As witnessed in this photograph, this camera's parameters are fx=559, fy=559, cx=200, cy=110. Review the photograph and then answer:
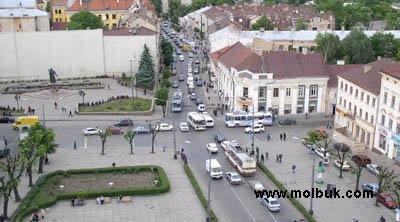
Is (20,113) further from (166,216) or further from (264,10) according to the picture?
(264,10)

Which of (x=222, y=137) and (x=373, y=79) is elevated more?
(x=373, y=79)

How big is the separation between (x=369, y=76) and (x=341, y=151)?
36.9ft

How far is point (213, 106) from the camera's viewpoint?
71.3 metres

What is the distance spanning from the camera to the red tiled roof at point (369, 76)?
183 feet

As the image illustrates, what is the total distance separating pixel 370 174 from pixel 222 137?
50.0 ft

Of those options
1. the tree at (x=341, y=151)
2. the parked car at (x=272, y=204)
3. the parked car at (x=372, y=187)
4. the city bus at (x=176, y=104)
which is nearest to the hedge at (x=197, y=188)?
the parked car at (x=272, y=204)

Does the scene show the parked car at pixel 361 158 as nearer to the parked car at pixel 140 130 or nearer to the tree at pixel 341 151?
the tree at pixel 341 151

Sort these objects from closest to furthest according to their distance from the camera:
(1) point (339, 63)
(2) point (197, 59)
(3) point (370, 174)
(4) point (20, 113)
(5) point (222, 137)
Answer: (3) point (370, 174) → (5) point (222, 137) → (4) point (20, 113) → (1) point (339, 63) → (2) point (197, 59)

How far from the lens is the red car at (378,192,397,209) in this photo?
132 ft

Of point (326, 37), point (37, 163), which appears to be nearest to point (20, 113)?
point (37, 163)

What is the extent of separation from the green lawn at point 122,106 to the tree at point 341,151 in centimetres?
2457

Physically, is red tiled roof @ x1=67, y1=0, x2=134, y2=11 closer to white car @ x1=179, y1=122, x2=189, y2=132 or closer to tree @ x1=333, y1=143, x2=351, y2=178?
white car @ x1=179, y1=122, x2=189, y2=132

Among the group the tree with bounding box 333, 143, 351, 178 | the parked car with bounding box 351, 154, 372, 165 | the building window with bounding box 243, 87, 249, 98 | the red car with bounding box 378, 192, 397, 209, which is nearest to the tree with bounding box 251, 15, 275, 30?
the building window with bounding box 243, 87, 249, 98

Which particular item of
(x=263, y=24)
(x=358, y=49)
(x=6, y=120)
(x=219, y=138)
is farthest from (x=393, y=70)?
(x=263, y=24)
